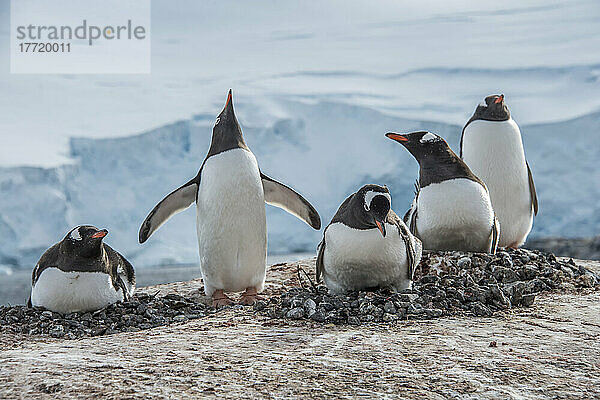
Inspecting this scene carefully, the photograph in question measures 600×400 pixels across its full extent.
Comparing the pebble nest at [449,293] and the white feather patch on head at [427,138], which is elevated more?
the white feather patch on head at [427,138]

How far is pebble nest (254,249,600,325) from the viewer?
3.35 m

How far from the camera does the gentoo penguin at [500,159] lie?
5.55m

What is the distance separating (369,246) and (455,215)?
109 cm

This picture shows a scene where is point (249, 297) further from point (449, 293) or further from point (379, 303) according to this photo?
point (449, 293)

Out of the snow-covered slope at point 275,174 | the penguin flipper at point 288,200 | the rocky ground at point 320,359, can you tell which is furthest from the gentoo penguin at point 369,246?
the snow-covered slope at point 275,174

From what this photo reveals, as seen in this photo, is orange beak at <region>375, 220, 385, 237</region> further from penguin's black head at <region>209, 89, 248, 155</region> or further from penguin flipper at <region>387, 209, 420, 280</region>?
penguin's black head at <region>209, 89, 248, 155</region>

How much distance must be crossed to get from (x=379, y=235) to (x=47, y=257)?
203cm

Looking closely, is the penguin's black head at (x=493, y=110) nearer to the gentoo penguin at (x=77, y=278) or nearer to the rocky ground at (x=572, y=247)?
the gentoo penguin at (x=77, y=278)

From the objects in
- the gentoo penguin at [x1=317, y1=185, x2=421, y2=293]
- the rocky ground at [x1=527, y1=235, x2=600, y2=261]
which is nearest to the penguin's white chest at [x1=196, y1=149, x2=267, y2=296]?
the gentoo penguin at [x1=317, y1=185, x2=421, y2=293]

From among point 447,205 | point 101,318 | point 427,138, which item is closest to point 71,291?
point 101,318

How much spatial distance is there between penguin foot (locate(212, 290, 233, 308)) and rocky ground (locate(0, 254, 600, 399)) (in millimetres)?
569

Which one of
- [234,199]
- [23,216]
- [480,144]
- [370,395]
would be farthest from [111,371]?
[23,216]

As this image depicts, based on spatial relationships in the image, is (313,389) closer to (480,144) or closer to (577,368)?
(577,368)

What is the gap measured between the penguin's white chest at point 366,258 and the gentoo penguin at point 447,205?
2.77 ft
